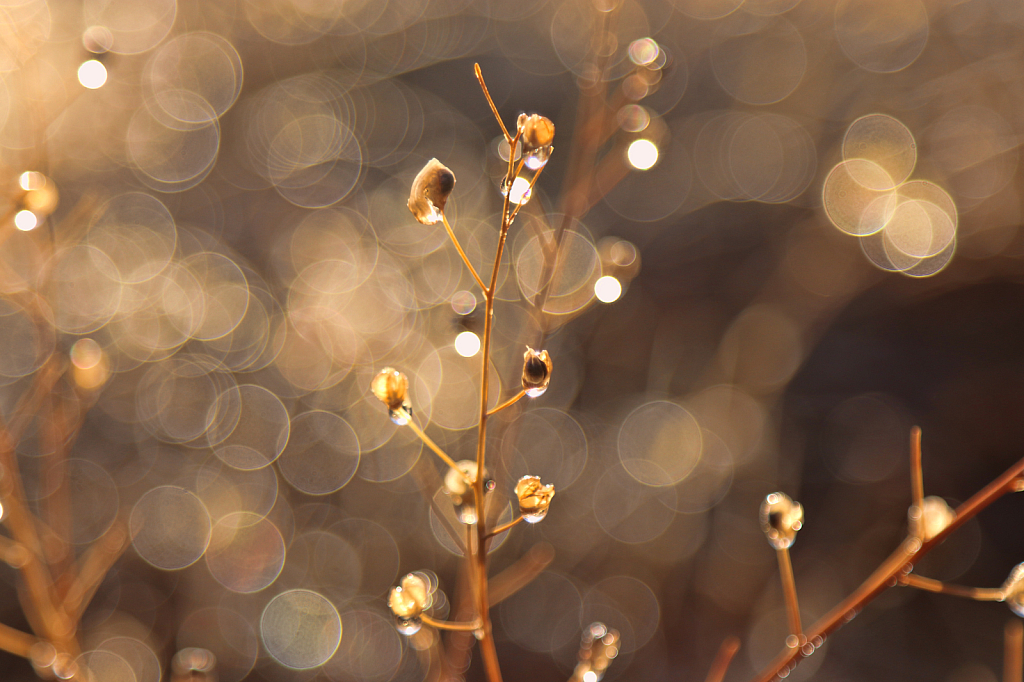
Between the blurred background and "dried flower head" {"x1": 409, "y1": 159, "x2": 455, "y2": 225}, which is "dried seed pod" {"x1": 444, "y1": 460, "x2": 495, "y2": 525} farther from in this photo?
the blurred background

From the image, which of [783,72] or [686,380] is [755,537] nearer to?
[686,380]

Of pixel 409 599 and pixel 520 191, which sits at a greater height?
pixel 520 191

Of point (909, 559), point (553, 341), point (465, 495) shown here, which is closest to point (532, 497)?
point (465, 495)

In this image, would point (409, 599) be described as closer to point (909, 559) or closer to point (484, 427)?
point (484, 427)

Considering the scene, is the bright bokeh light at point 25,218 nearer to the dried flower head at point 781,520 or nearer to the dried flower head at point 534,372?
the dried flower head at point 534,372

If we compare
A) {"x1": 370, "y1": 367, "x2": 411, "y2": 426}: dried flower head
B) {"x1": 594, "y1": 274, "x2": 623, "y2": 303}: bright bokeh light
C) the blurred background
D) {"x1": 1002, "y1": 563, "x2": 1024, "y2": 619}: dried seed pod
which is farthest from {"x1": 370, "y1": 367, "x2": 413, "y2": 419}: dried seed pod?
the blurred background

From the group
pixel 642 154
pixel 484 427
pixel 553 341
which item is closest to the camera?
pixel 484 427

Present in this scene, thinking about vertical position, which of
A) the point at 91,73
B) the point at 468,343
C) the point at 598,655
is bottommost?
the point at 598,655

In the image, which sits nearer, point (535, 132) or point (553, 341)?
point (535, 132)
